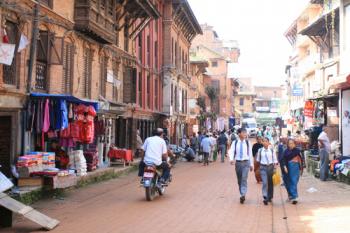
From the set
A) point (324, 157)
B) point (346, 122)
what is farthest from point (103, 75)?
point (346, 122)

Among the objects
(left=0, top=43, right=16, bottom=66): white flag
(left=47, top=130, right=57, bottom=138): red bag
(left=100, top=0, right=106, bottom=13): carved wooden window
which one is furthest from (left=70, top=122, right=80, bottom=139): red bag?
(left=100, top=0, right=106, bottom=13): carved wooden window

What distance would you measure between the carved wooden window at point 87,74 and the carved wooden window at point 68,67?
1289 mm

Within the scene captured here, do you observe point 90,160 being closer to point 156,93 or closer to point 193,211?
point 193,211

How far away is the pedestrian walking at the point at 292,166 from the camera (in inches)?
513

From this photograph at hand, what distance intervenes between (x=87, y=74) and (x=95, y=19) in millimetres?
2129

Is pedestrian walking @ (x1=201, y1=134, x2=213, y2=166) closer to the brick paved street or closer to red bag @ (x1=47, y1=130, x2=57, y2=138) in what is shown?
the brick paved street

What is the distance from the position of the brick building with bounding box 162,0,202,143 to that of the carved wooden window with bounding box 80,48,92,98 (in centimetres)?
1582

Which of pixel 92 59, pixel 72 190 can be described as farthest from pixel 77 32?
pixel 72 190

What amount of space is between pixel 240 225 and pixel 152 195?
3964 millimetres

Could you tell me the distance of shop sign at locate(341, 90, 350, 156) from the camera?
20.4 metres

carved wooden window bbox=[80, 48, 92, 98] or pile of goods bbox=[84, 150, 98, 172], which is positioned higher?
carved wooden window bbox=[80, 48, 92, 98]

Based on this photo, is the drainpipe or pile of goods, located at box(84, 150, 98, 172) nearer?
the drainpipe

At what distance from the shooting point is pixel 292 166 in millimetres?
13172

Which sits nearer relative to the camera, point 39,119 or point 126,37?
point 39,119
